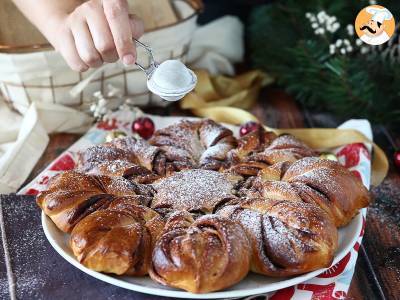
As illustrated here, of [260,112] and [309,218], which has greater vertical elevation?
[309,218]

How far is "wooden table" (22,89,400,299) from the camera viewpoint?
42.5 inches

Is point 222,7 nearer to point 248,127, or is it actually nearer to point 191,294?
point 248,127

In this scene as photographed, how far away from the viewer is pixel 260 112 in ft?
5.81

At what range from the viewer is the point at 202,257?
2.80ft

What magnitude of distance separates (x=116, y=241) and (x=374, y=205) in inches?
25.8

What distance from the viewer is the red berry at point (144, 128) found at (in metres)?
1.50

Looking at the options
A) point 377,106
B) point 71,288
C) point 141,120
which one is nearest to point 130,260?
point 71,288

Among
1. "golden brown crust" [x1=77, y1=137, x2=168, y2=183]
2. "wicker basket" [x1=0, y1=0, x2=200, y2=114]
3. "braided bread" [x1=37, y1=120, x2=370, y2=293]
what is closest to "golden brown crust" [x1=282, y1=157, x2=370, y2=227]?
"braided bread" [x1=37, y1=120, x2=370, y2=293]

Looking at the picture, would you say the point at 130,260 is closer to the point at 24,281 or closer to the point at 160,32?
the point at 24,281

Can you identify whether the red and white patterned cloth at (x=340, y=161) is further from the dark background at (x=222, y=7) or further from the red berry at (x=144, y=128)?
the dark background at (x=222, y=7)

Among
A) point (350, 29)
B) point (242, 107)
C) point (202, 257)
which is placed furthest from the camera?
point (242, 107)

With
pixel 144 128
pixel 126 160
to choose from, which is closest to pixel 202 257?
pixel 126 160

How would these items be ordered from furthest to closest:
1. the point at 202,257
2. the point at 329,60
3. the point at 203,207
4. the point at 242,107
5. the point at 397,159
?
the point at 242,107 < the point at 329,60 < the point at 397,159 < the point at 203,207 < the point at 202,257

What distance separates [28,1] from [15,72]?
0.19 meters
